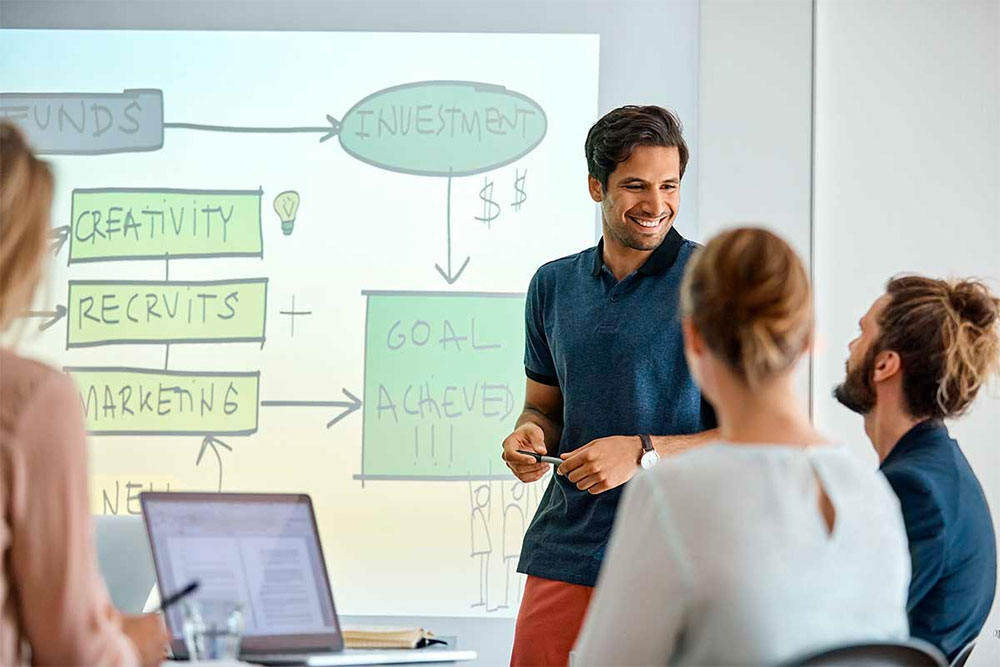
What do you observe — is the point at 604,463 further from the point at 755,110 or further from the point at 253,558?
the point at 755,110

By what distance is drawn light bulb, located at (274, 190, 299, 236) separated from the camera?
3.62m

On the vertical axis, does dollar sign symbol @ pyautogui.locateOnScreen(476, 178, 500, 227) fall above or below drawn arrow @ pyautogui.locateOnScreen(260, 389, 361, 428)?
above

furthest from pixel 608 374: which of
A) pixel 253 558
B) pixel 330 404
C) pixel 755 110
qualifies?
pixel 755 110

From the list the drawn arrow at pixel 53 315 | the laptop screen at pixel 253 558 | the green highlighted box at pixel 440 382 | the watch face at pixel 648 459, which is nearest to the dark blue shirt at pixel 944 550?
the watch face at pixel 648 459

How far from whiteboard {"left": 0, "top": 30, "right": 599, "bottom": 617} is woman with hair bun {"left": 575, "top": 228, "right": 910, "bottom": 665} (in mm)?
2135

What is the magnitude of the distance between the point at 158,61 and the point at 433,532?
5.36 ft

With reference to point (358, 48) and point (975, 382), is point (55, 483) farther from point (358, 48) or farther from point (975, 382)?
point (358, 48)

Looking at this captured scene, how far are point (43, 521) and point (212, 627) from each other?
0.31 m

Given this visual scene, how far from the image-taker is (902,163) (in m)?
3.61

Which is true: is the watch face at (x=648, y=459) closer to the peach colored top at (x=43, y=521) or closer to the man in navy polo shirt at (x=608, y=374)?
the man in navy polo shirt at (x=608, y=374)

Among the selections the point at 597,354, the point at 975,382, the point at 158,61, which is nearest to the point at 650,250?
the point at 597,354

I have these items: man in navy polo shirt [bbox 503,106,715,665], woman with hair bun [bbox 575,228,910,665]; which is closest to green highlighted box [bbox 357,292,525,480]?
man in navy polo shirt [bbox 503,106,715,665]

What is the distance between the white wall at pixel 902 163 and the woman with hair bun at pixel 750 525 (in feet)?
7.30

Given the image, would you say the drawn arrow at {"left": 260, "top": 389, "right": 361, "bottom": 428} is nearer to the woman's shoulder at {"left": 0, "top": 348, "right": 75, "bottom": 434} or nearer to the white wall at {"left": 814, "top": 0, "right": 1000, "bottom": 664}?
the white wall at {"left": 814, "top": 0, "right": 1000, "bottom": 664}
